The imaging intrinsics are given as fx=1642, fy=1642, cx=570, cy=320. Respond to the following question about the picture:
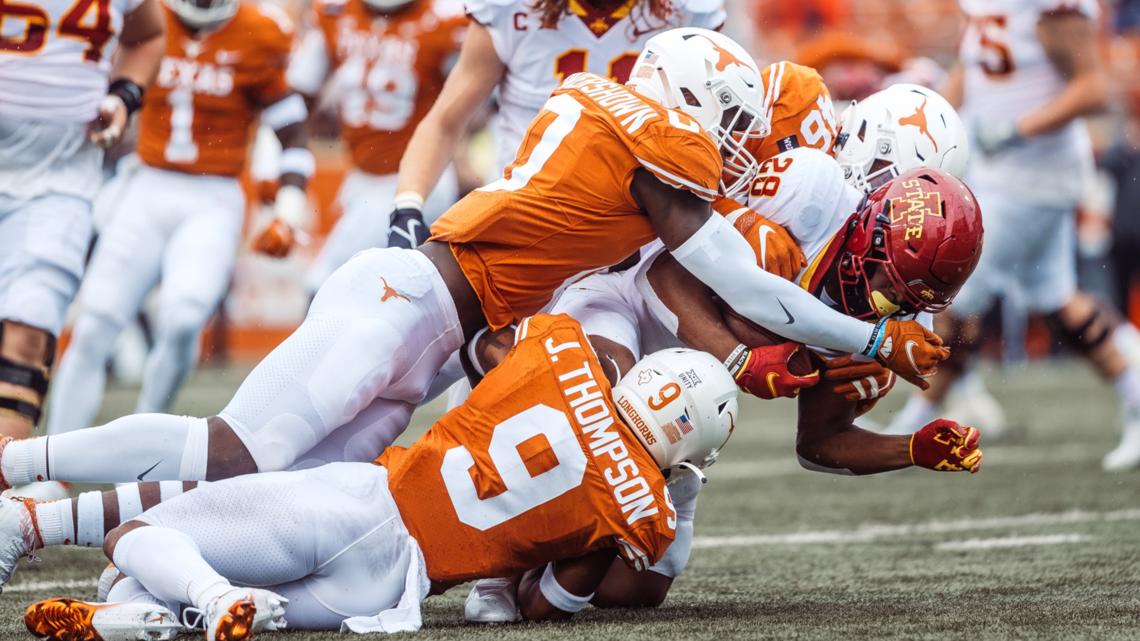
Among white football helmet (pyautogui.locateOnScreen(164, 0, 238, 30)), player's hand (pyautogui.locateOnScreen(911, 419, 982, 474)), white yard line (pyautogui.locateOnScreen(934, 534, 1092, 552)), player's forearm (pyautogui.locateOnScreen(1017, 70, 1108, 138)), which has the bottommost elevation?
white yard line (pyautogui.locateOnScreen(934, 534, 1092, 552))

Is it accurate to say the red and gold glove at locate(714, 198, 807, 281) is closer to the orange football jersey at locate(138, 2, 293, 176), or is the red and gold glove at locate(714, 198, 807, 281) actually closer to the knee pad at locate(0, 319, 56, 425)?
the knee pad at locate(0, 319, 56, 425)

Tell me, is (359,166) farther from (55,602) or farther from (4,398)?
(55,602)

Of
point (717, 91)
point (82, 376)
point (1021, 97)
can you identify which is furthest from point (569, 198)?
point (1021, 97)

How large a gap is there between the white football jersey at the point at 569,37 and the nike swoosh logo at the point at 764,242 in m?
1.08

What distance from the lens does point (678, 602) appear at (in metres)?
3.64

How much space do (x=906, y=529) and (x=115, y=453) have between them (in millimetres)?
2616

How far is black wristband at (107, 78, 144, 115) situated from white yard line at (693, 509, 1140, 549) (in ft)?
6.71

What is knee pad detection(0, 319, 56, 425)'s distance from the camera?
4145 millimetres

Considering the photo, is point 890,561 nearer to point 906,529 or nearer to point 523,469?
point 906,529

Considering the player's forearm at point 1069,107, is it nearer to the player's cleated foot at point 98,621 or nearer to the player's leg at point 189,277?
the player's leg at point 189,277

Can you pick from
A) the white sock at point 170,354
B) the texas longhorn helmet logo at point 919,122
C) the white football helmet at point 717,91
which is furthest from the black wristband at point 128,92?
the texas longhorn helmet logo at point 919,122

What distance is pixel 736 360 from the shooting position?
3.32 meters

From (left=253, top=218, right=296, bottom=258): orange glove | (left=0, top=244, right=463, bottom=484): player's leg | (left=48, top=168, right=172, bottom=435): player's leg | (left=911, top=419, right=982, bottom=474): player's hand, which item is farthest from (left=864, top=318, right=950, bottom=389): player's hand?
(left=48, top=168, right=172, bottom=435): player's leg

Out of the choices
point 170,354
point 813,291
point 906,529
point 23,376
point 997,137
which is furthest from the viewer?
point 997,137
